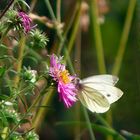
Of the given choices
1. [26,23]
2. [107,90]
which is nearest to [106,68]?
[107,90]

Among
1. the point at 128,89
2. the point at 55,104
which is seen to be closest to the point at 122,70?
the point at 128,89

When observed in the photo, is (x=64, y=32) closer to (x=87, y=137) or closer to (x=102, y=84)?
(x=102, y=84)

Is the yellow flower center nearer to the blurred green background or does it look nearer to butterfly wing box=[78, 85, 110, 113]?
butterfly wing box=[78, 85, 110, 113]

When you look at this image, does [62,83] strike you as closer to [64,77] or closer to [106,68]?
[64,77]

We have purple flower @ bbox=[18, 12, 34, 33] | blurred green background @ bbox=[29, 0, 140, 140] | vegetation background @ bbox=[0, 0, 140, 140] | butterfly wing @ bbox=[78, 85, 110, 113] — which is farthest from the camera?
blurred green background @ bbox=[29, 0, 140, 140]

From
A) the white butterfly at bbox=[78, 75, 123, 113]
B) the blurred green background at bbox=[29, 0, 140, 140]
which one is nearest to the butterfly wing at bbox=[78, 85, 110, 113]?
the white butterfly at bbox=[78, 75, 123, 113]

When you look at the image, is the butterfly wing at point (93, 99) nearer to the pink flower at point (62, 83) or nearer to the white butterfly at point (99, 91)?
the white butterfly at point (99, 91)

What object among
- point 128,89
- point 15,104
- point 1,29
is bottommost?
point 128,89
